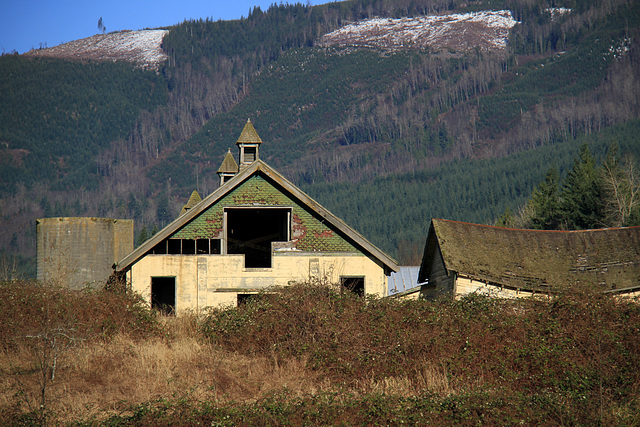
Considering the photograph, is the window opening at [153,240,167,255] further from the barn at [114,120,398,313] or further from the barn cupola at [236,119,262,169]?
the barn cupola at [236,119,262,169]

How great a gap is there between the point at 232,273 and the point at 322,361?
8252mm

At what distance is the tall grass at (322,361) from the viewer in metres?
16.6

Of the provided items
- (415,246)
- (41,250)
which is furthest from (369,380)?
(415,246)

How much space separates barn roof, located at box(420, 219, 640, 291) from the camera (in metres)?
31.2

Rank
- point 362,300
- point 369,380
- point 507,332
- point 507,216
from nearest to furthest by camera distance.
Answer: point 369,380, point 507,332, point 362,300, point 507,216

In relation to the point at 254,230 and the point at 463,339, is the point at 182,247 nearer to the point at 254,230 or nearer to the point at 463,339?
the point at 254,230

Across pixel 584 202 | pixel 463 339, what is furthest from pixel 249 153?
pixel 584 202

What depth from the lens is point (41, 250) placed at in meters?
30.9

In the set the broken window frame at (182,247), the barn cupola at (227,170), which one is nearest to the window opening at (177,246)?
the broken window frame at (182,247)

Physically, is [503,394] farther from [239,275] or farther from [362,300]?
[239,275]

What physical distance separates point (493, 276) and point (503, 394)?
Result: 1371cm

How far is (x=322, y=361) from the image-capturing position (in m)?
20.0

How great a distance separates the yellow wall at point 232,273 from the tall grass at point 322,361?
2521mm

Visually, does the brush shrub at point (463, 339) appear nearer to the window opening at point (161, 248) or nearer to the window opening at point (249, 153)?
the window opening at point (161, 248)
